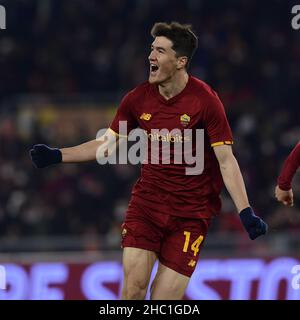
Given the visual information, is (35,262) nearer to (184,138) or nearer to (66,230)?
(66,230)

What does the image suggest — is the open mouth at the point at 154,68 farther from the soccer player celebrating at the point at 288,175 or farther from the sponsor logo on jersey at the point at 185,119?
the soccer player celebrating at the point at 288,175

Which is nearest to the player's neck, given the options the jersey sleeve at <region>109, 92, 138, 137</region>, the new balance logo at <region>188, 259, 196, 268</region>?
the jersey sleeve at <region>109, 92, 138, 137</region>

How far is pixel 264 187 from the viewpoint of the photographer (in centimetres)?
1834

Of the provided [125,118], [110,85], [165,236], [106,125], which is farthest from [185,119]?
[110,85]

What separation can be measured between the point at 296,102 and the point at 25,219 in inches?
213

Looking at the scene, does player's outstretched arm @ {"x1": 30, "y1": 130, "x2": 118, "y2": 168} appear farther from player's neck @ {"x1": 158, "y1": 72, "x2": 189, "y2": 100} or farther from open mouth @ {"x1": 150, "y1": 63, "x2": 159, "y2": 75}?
open mouth @ {"x1": 150, "y1": 63, "x2": 159, "y2": 75}

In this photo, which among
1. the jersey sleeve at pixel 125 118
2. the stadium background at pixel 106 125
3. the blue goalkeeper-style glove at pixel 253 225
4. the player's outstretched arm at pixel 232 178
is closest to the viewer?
the blue goalkeeper-style glove at pixel 253 225

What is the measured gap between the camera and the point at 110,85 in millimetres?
21344

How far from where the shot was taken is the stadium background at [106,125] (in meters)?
14.6

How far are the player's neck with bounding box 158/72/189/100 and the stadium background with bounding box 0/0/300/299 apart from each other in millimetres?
5606

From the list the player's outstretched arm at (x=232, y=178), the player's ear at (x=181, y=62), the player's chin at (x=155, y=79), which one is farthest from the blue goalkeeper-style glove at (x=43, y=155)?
the player's outstretched arm at (x=232, y=178)

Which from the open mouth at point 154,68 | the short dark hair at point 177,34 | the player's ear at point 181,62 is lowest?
the open mouth at point 154,68
